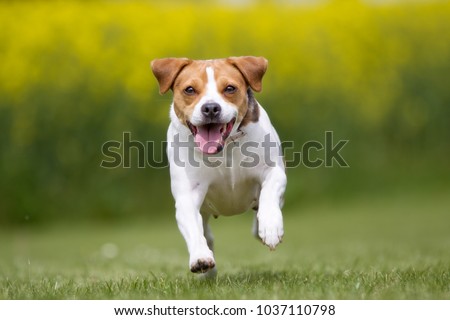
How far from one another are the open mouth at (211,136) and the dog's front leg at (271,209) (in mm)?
430

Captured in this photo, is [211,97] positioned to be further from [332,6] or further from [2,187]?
[332,6]

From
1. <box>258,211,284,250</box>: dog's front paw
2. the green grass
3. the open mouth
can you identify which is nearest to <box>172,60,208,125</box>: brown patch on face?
the open mouth

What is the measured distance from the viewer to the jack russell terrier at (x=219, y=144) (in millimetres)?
5195

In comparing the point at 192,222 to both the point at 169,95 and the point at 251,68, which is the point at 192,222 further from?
the point at 169,95

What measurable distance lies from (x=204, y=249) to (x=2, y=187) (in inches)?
365

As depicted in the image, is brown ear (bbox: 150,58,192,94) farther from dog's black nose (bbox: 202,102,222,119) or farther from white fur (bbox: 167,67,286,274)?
dog's black nose (bbox: 202,102,222,119)

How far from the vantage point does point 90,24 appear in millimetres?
14352

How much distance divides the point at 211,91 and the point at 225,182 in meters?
0.68

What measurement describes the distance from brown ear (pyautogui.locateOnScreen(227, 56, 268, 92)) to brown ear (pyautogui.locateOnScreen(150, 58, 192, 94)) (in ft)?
1.07

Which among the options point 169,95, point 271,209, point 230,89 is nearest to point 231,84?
point 230,89

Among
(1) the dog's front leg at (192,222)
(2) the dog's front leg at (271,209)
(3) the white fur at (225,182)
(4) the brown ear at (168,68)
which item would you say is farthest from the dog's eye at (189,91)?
(2) the dog's front leg at (271,209)

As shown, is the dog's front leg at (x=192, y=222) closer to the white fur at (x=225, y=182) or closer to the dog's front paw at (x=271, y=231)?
the white fur at (x=225, y=182)

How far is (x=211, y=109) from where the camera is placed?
16.8ft
